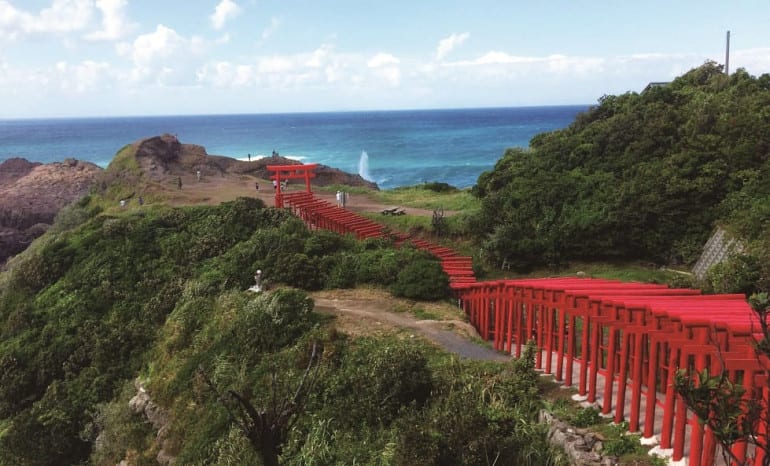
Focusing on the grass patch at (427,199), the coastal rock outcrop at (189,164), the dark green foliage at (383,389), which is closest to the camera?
the dark green foliage at (383,389)

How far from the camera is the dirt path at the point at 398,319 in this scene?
11.7 metres

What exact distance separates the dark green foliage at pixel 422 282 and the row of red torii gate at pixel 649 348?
7.52 ft

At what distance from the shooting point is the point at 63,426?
13.6 m

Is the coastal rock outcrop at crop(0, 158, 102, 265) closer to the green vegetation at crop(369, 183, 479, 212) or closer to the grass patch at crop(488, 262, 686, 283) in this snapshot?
the green vegetation at crop(369, 183, 479, 212)

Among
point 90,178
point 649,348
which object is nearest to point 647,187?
point 649,348

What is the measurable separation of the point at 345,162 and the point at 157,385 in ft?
249

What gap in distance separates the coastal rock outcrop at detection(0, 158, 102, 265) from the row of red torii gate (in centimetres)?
3003

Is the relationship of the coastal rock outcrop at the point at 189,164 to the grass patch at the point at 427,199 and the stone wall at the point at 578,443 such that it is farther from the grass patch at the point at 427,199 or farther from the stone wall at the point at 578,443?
the stone wall at the point at 578,443

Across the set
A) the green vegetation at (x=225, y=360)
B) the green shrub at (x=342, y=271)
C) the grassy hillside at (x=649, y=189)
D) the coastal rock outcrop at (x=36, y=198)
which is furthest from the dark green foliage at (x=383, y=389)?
the coastal rock outcrop at (x=36, y=198)

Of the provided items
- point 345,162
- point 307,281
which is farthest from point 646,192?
point 345,162

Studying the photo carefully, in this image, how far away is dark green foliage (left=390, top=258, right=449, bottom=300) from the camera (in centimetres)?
1504

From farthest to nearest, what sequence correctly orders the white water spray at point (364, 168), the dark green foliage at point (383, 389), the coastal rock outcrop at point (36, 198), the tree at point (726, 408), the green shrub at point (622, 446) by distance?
the white water spray at point (364, 168) → the coastal rock outcrop at point (36, 198) → the dark green foliage at point (383, 389) → the green shrub at point (622, 446) → the tree at point (726, 408)

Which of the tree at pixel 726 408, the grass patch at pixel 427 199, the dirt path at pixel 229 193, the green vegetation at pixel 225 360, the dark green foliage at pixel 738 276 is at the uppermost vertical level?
the tree at pixel 726 408

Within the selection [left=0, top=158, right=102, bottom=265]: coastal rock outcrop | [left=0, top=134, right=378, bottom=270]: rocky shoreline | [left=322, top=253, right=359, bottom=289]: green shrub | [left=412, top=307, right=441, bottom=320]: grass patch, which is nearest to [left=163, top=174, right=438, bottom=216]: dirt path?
[left=0, top=134, right=378, bottom=270]: rocky shoreline
